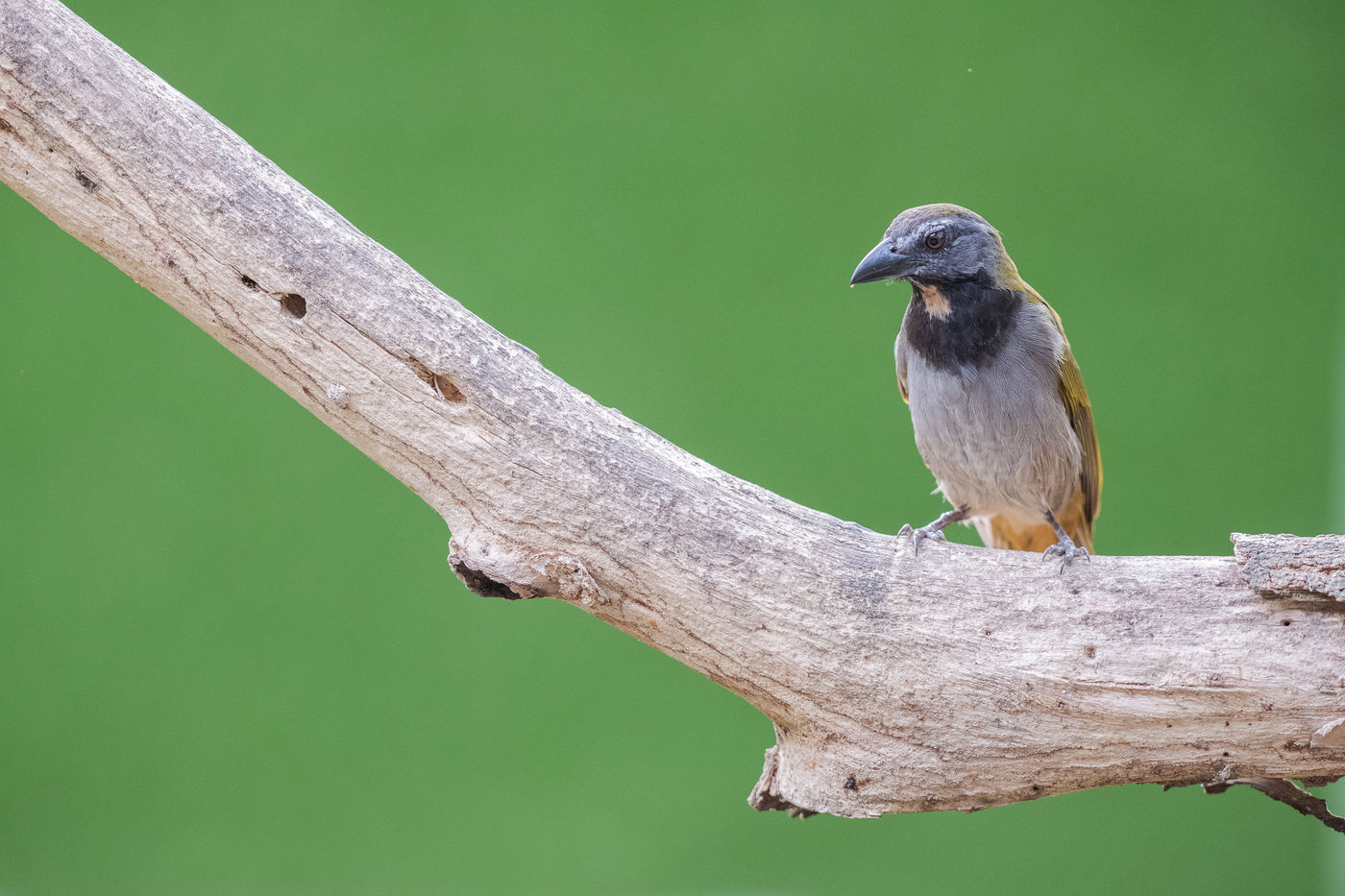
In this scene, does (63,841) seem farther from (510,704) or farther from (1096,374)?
(1096,374)

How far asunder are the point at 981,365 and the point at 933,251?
1.06 ft

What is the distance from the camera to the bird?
9.37ft

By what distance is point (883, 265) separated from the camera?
111 inches

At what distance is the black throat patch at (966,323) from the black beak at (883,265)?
0.36ft

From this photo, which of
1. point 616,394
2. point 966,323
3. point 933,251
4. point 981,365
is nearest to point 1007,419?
point 981,365

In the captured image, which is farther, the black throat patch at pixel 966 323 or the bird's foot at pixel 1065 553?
the black throat patch at pixel 966 323

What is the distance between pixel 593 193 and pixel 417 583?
178 cm

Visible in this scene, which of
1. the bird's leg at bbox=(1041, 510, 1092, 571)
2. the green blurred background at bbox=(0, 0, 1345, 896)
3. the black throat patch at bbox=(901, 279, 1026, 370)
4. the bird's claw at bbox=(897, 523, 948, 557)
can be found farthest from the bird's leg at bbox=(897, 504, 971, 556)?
the green blurred background at bbox=(0, 0, 1345, 896)

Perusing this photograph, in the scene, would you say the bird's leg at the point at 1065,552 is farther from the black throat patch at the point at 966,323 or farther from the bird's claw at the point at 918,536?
the black throat patch at the point at 966,323

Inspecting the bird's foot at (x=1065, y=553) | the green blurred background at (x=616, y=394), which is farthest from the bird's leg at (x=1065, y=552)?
the green blurred background at (x=616, y=394)

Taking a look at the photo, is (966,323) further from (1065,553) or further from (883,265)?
(1065,553)

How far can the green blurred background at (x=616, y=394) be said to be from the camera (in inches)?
176

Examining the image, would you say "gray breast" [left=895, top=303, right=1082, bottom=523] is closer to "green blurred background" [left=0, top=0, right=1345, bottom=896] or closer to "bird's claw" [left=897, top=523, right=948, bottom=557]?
"bird's claw" [left=897, top=523, right=948, bottom=557]

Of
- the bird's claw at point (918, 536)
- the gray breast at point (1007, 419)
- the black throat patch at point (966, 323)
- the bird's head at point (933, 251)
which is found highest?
the bird's head at point (933, 251)
